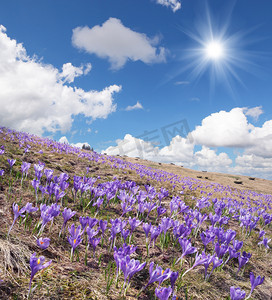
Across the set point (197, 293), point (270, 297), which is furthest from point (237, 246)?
point (197, 293)

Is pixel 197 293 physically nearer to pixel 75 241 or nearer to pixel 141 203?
pixel 75 241

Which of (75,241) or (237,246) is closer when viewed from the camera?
(75,241)

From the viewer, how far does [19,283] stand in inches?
79.4

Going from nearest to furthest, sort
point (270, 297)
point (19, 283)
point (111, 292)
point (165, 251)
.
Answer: point (19, 283)
point (111, 292)
point (270, 297)
point (165, 251)

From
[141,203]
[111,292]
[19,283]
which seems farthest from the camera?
[141,203]

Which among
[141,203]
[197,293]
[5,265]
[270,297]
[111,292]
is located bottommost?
[270,297]

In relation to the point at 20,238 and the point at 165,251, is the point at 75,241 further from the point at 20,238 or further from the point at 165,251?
the point at 165,251

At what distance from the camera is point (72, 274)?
2.38 metres

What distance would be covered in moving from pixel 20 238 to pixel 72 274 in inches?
36.7

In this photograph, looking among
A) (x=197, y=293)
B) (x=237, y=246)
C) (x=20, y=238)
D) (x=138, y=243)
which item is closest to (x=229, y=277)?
(x=237, y=246)

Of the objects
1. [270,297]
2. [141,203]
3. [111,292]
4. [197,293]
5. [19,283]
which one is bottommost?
[270,297]

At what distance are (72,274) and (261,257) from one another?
4.42 m

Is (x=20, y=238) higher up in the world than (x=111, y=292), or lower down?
higher up

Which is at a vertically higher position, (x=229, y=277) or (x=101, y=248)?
(x=101, y=248)
